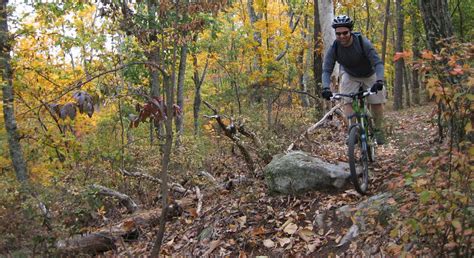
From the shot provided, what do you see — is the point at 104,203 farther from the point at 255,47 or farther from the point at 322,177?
the point at 255,47

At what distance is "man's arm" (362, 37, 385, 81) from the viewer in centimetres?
487

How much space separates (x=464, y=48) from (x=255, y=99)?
494 inches

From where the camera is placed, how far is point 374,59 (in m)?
5.02

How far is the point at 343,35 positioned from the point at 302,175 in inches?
74.1

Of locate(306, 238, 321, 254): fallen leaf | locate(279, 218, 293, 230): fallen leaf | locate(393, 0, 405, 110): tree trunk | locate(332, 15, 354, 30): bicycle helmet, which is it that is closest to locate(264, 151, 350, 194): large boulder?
locate(279, 218, 293, 230): fallen leaf

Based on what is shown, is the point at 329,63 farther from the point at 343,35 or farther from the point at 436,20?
the point at 436,20

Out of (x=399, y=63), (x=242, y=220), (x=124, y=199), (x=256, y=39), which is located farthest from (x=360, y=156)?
(x=399, y=63)

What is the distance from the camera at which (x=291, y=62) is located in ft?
52.9

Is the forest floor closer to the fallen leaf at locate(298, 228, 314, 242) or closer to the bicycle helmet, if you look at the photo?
the fallen leaf at locate(298, 228, 314, 242)

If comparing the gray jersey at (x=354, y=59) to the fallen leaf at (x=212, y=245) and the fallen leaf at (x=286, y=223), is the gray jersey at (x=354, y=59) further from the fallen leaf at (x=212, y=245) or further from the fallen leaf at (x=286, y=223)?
the fallen leaf at (x=212, y=245)

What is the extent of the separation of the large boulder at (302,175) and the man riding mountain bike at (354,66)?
0.77 metres

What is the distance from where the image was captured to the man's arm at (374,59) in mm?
4866

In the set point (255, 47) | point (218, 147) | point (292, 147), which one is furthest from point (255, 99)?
point (292, 147)

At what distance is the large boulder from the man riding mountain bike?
77cm
